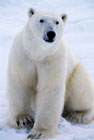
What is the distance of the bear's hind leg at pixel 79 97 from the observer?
152 inches

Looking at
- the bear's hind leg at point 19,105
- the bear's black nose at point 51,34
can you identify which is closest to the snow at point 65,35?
the bear's hind leg at point 19,105

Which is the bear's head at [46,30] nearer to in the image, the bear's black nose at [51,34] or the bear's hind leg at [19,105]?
the bear's black nose at [51,34]

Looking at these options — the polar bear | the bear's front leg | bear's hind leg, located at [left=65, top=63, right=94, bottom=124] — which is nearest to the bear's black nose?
the polar bear

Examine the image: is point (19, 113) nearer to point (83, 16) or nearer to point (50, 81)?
point (50, 81)

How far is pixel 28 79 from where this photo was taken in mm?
3453

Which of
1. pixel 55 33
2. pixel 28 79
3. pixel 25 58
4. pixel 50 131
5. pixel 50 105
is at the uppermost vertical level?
pixel 55 33

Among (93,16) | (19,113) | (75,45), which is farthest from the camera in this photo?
(93,16)

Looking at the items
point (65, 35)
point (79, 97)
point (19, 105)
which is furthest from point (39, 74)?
point (65, 35)

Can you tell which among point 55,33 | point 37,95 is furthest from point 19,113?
point 55,33

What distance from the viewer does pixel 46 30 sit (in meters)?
3.18

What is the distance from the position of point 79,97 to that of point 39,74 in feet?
2.53

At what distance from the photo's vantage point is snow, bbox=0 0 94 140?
3.29m

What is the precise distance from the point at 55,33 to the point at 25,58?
43cm

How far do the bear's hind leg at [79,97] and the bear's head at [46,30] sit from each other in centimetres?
66
